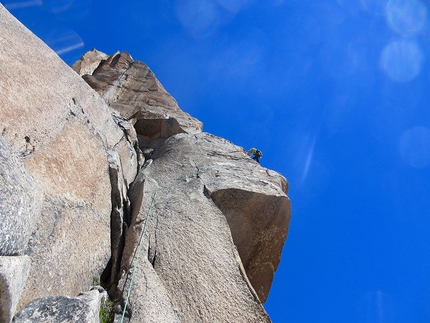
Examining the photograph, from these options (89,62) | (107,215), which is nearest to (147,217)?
(107,215)

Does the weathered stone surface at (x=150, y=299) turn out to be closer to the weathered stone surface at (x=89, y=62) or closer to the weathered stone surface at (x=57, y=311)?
the weathered stone surface at (x=57, y=311)

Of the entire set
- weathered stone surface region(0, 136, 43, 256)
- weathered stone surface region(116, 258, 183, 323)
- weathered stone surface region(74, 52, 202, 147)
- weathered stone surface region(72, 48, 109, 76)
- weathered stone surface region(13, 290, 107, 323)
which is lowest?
weathered stone surface region(13, 290, 107, 323)

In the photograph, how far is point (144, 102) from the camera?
48.1 feet

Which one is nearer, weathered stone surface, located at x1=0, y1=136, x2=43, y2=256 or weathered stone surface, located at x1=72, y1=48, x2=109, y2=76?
weathered stone surface, located at x1=0, y1=136, x2=43, y2=256

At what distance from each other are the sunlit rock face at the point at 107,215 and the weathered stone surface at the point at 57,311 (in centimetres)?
1

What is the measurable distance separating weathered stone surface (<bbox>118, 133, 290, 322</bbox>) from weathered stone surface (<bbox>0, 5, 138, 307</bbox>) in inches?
26.6

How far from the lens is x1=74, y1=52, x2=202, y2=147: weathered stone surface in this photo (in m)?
12.5

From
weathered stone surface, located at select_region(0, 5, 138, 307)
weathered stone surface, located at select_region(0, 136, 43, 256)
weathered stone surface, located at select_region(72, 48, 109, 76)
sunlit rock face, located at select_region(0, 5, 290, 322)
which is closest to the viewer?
weathered stone surface, located at select_region(0, 136, 43, 256)

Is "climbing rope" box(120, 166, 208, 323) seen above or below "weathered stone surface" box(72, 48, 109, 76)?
below

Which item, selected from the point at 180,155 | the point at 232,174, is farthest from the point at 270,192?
the point at 180,155

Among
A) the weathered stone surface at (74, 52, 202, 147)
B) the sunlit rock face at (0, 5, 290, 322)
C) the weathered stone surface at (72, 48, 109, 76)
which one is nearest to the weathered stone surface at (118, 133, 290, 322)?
the sunlit rock face at (0, 5, 290, 322)

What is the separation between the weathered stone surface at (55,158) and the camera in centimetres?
420

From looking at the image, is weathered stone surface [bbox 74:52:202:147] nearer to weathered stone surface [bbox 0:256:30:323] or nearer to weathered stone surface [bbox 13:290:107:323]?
weathered stone surface [bbox 13:290:107:323]

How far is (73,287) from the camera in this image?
4430mm
